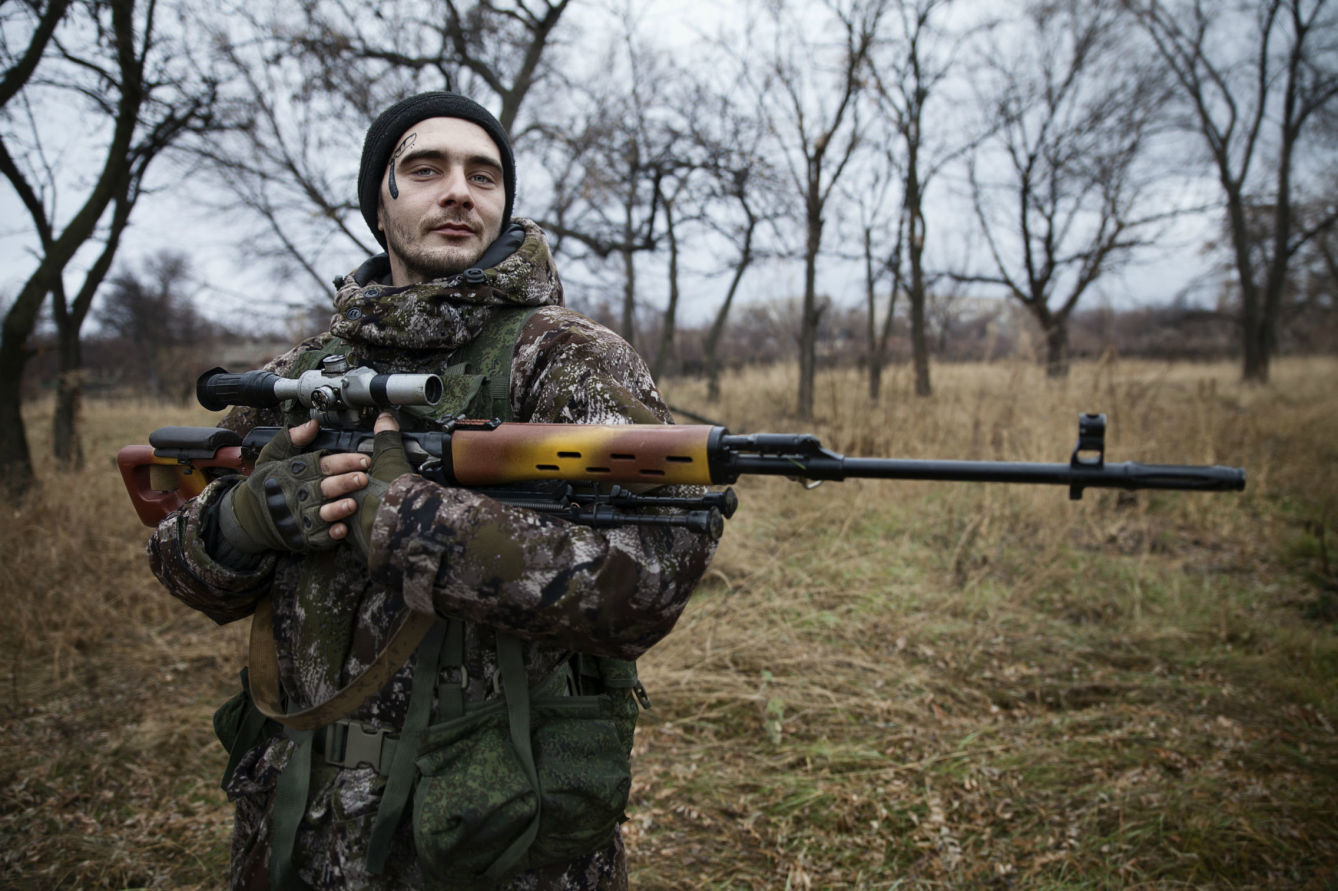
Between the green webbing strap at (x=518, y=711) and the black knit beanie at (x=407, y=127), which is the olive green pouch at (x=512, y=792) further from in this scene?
the black knit beanie at (x=407, y=127)

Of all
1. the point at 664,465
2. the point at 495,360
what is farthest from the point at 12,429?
the point at 664,465

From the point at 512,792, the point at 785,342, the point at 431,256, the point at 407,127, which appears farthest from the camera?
the point at 785,342

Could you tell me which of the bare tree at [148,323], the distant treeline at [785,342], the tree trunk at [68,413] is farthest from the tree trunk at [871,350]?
the bare tree at [148,323]

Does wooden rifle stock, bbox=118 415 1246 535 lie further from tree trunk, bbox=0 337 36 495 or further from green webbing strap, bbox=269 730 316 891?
tree trunk, bbox=0 337 36 495

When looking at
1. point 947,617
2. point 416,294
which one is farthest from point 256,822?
point 947,617

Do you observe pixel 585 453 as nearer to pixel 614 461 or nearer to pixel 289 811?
pixel 614 461

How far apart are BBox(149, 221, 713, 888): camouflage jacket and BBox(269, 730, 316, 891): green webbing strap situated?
3 centimetres

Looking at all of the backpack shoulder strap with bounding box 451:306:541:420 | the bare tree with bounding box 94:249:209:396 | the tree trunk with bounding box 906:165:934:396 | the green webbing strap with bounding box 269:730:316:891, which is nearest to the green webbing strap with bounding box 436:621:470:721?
the green webbing strap with bounding box 269:730:316:891

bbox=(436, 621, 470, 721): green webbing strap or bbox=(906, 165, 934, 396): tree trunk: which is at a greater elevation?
bbox=(906, 165, 934, 396): tree trunk

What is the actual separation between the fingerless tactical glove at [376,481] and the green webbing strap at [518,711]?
347 millimetres

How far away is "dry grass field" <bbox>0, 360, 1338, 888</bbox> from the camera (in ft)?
9.61

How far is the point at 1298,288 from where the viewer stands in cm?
2292

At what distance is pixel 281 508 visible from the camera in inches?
61.1

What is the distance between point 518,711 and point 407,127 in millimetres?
1529
